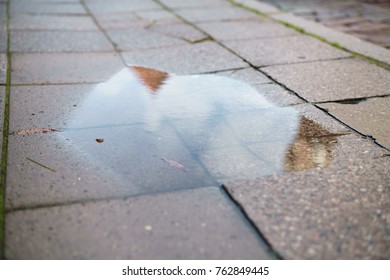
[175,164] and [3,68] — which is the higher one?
[175,164]

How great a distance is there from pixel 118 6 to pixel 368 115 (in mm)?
4582

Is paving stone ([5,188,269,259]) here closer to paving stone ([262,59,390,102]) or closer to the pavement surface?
the pavement surface

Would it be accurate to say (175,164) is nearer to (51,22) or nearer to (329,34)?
(329,34)

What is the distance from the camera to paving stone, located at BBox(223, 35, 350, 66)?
367 centimetres

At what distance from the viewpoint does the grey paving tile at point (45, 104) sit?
2.51 meters

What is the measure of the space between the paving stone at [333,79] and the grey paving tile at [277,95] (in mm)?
76

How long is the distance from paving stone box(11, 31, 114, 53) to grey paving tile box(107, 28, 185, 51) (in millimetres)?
124

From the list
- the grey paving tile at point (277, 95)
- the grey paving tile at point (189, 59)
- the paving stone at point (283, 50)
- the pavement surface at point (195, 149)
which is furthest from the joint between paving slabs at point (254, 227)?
the paving stone at point (283, 50)

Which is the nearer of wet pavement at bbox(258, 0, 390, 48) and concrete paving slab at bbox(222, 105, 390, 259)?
concrete paving slab at bbox(222, 105, 390, 259)

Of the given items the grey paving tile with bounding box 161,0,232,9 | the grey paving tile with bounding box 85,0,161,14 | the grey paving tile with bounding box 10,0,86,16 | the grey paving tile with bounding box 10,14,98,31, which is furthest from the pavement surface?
the grey paving tile with bounding box 161,0,232,9

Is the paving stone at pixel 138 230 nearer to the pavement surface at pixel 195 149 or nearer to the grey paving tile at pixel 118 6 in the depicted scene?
the pavement surface at pixel 195 149

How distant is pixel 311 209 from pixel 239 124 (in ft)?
2.96

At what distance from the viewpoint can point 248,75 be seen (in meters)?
3.31

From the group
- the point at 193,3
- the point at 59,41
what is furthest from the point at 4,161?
the point at 193,3
